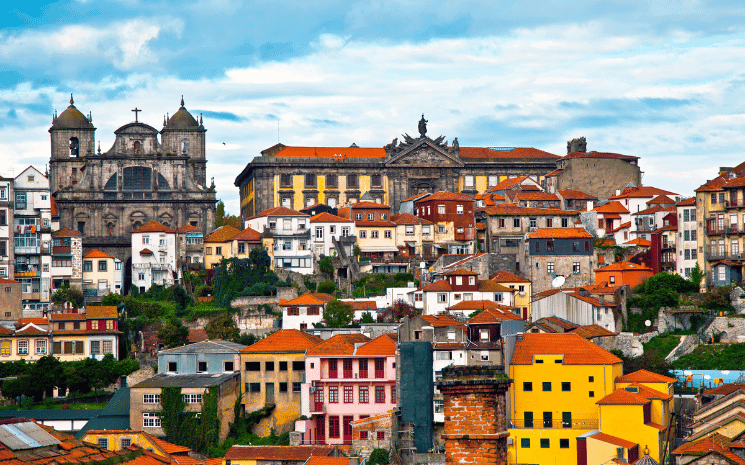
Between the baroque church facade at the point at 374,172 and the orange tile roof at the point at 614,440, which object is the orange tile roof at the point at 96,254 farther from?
the orange tile roof at the point at 614,440

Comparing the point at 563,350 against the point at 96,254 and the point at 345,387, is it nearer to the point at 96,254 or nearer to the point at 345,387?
the point at 345,387

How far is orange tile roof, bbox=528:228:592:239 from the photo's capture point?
300ft

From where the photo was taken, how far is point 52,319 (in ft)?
273

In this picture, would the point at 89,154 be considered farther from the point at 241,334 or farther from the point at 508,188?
the point at 508,188

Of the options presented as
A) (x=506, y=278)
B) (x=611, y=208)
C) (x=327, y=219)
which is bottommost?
(x=506, y=278)

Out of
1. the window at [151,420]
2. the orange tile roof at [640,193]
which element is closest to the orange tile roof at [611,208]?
the orange tile roof at [640,193]

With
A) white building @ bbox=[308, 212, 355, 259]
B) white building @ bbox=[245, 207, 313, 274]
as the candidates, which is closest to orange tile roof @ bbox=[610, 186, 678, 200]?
white building @ bbox=[308, 212, 355, 259]

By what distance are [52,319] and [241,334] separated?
13.0 metres

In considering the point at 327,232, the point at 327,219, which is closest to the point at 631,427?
the point at 327,232

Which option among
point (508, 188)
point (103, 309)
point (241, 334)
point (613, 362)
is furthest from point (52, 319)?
point (508, 188)

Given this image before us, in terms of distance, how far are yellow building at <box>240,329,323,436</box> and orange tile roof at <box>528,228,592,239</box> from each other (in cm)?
2479

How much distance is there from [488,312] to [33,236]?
40302mm

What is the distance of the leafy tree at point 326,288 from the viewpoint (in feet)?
303

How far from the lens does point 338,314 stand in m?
83.6
